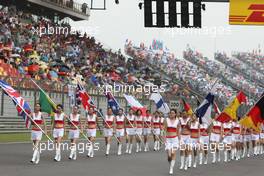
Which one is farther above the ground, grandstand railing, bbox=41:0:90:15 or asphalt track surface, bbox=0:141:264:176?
grandstand railing, bbox=41:0:90:15

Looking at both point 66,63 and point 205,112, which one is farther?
point 66,63

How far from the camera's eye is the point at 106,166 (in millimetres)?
16594

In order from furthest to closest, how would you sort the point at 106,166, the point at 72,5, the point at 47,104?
the point at 72,5 → the point at 47,104 → the point at 106,166

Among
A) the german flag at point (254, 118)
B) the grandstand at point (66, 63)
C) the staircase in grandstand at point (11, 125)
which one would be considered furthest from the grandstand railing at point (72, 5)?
the german flag at point (254, 118)

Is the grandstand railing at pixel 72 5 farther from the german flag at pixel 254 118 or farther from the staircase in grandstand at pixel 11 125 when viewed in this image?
the german flag at pixel 254 118

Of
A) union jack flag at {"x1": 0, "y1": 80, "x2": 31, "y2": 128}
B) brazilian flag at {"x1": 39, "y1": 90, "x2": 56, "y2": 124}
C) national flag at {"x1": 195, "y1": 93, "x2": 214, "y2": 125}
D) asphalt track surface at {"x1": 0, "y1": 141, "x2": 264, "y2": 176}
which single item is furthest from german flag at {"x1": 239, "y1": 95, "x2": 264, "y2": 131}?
union jack flag at {"x1": 0, "y1": 80, "x2": 31, "y2": 128}

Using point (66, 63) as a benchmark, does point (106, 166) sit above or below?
below

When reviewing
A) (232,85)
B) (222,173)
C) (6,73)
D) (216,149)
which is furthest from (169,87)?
(222,173)

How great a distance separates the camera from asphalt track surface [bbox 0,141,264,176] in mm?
14625

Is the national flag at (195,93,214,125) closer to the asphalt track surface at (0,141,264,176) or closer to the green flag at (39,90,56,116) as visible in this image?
the asphalt track surface at (0,141,264,176)

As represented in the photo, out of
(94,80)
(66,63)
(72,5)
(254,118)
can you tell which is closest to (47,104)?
(254,118)

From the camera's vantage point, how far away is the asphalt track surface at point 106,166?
14.6 meters

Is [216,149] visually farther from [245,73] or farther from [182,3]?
[245,73]

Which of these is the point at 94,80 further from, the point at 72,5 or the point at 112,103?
the point at 72,5
